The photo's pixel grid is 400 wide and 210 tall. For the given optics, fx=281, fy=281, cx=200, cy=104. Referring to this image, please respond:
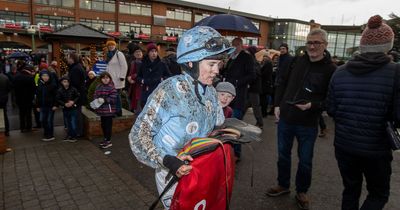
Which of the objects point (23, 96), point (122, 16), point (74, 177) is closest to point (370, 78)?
point (74, 177)

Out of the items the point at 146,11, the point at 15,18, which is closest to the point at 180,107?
the point at 15,18

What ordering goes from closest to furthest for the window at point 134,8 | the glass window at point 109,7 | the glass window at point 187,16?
the glass window at point 109,7 → the window at point 134,8 → the glass window at point 187,16

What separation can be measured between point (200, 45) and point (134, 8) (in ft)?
159

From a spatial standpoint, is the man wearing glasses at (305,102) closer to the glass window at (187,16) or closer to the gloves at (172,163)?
the gloves at (172,163)

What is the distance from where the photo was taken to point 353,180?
2871 millimetres

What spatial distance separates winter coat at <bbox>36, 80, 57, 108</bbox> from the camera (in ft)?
22.6

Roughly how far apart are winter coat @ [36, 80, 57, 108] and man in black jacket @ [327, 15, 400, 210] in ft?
21.3

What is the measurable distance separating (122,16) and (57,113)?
129 feet

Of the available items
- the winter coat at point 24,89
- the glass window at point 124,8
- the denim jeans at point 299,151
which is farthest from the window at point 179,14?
the denim jeans at point 299,151

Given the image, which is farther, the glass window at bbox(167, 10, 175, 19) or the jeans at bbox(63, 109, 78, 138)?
the glass window at bbox(167, 10, 175, 19)

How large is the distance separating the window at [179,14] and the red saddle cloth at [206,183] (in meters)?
51.7

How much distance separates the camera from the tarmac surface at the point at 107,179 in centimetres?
373

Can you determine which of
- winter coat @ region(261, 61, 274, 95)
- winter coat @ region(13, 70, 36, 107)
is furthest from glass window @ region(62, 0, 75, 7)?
winter coat @ region(261, 61, 274, 95)

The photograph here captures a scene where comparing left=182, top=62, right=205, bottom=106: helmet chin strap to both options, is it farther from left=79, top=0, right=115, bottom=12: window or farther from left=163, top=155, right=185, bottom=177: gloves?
left=79, top=0, right=115, bottom=12: window
